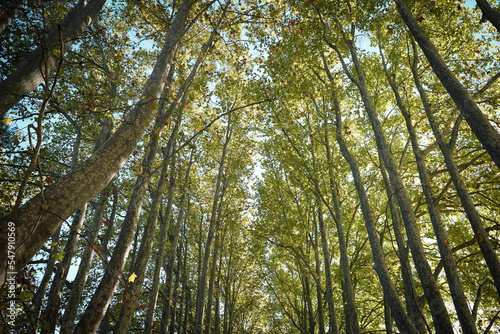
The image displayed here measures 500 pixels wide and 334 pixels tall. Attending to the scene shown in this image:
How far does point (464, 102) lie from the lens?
4059mm

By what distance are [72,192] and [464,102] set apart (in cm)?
575

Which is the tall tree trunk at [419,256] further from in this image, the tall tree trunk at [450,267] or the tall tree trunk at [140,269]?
the tall tree trunk at [140,269]

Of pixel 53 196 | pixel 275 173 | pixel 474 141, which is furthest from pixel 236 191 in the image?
pixel 53 196

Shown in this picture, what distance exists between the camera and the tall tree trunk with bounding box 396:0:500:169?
3.66m

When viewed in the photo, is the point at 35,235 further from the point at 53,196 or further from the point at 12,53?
the point at 12,53

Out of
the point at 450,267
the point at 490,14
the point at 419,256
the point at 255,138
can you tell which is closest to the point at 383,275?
the point at 419,256

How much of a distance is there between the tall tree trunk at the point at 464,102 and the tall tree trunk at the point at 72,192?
507cm

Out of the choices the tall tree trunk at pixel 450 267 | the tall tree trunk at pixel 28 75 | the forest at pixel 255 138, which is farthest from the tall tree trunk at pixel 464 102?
the tall tree trunk at pixel 28 75

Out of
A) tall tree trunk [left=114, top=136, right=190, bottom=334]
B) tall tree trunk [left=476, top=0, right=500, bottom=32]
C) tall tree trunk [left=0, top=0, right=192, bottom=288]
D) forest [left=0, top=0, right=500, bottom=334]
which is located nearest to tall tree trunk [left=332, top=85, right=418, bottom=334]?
forest [left=0, top=0, right=500, bottom=334]

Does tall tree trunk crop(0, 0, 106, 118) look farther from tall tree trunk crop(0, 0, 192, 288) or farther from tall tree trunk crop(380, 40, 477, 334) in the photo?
tall tree trunk crop(380, 40, 477, 334)

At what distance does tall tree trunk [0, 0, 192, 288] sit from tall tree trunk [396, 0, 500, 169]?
5071mm

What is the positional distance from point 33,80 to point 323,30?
24.6 feet

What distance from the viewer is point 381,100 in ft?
33.0

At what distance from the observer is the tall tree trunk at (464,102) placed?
3.66 m
